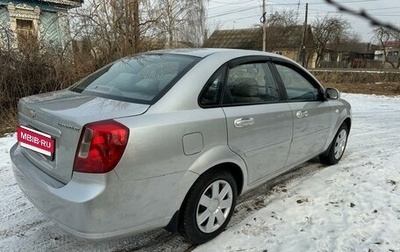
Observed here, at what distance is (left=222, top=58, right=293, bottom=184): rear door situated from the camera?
2.85m

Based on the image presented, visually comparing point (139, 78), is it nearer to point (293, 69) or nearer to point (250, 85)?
point (250, 85)

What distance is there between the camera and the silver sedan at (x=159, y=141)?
2123 mm

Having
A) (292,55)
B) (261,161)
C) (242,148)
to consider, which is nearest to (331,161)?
(261,161)

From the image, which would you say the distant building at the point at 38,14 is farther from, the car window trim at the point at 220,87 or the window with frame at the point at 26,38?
the car window trim at the point at 220,87

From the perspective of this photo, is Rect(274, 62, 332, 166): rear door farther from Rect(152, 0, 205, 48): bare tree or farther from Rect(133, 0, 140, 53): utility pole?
Rect(152, 0, 205, 48): bare tree

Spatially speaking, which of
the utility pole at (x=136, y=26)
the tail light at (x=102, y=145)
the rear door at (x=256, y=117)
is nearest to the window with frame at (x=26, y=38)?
the utility pole at (x=136, y=26)

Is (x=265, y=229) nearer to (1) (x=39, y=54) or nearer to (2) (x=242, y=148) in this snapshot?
(2) (x=242, y=148)

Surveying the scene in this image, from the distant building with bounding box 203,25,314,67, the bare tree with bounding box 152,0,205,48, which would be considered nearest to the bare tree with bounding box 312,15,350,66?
the distant building with bounding box 203,25,314,67

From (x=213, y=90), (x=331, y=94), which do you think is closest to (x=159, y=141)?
(x=213, y=90)

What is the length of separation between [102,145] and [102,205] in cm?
37

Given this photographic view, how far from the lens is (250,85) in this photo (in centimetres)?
317

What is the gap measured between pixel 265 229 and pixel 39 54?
233 inches

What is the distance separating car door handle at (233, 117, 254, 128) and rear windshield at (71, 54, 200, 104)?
0.59m

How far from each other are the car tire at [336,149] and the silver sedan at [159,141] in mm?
1131
